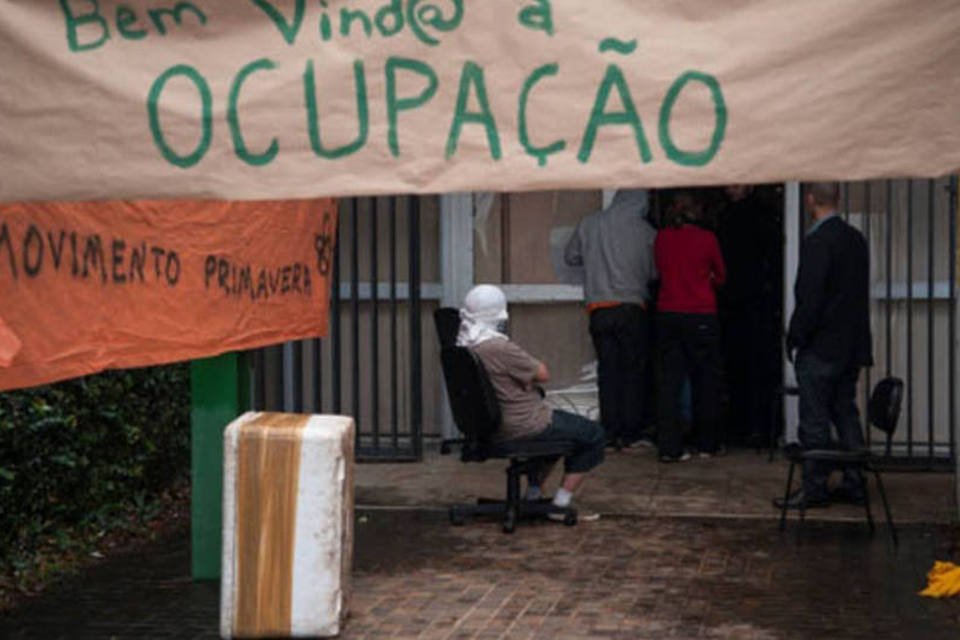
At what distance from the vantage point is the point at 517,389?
9711mm

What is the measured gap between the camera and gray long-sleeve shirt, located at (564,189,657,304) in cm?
1223

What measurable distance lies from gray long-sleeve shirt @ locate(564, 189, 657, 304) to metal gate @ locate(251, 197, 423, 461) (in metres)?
1.19

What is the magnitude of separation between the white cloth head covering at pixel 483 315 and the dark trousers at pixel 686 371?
2643 millimetres

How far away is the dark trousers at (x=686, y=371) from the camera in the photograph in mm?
12026

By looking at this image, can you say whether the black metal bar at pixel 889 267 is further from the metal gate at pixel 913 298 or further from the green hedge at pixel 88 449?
the green hedge at pixel 88 449

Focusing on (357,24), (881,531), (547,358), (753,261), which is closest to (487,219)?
(547,358)

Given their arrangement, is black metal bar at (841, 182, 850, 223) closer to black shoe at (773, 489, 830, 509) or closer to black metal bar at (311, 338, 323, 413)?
black shoe at (773, 489, 830, 509)

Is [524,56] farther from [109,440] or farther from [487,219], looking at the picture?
[487,219]

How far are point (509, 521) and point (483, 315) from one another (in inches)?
45.3

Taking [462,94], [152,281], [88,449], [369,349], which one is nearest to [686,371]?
[369,349]

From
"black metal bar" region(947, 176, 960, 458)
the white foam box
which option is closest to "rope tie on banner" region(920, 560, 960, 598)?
the white foam box

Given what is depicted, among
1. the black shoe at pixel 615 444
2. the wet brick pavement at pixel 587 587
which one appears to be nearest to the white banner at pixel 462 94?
the wet brick pavement at pixel 587 587

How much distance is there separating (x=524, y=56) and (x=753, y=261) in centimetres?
809

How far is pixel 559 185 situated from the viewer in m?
4.86
